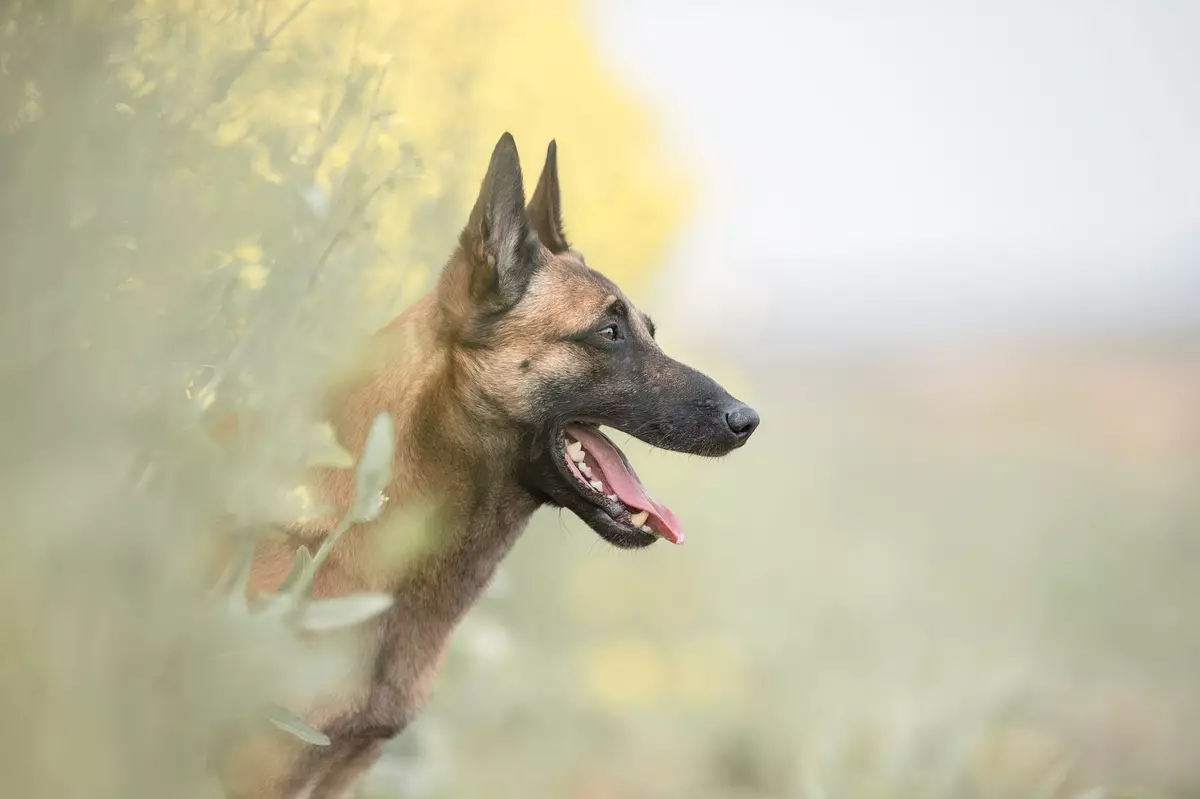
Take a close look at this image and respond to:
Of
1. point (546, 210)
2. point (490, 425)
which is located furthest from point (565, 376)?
point (546, 210)

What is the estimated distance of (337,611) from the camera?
4.48ft

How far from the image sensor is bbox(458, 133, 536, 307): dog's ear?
9.35 feet

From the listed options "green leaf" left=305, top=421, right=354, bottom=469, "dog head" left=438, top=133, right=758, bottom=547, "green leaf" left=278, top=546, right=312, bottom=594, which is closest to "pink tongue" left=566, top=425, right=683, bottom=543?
"dog head" left=438, top=133, right=758, bottom=547

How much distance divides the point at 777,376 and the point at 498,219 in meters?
20.5

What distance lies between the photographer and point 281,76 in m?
1.93

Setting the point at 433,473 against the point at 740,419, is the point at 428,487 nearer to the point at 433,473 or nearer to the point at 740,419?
the point at 433,473

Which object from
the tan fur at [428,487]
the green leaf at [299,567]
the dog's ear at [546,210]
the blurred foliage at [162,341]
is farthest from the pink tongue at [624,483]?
the green leaf at [299,567]

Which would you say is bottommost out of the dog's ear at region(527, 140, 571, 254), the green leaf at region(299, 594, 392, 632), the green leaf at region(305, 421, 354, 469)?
the green leaf at region(299, 594, 392, 632)

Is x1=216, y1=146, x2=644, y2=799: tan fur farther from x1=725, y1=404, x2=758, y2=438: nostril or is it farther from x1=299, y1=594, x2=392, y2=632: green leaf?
x1=299, y1=594, x2=392, y2=632: green leaf

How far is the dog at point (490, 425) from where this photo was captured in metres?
2.62

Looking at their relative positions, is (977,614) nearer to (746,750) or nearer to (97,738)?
(746,750)

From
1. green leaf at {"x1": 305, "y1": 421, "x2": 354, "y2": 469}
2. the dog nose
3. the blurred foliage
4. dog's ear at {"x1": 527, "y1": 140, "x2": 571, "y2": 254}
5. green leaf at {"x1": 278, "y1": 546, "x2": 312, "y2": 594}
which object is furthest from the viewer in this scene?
dog's ear at {"x1": 527, "y1": 140, "x2": 571, "y2": 254}

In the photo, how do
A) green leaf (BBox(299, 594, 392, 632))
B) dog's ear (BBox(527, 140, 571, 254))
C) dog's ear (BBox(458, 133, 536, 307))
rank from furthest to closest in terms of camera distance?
dog's ear (BBox(527, 140, 571, 254))
dog's ear (BBox(458, 133, 536, 307))
green leaf (BBox(299, 594, 392, 632))

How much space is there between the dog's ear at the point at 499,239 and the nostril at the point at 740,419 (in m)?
0.65
